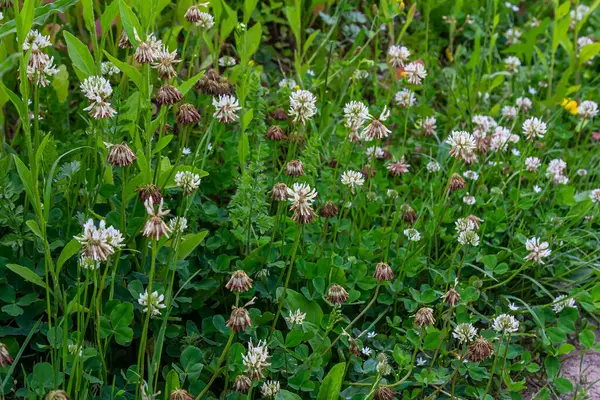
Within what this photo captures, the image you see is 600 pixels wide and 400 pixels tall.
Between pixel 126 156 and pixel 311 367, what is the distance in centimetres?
72

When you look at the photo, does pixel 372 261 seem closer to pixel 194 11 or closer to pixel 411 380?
pixel 411 380

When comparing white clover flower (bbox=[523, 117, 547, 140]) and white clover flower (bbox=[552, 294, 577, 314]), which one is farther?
white clover flower (bbox=[523, 117, 547, 140])

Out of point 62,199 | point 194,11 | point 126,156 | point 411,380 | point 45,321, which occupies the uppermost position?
point 194,11

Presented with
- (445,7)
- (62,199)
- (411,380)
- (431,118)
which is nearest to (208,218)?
(62,199)

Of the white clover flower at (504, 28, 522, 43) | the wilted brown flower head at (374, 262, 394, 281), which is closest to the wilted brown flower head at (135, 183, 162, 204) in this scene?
the wilted brown flower head at (374, 262, 394, 281)

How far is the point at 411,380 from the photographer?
2.15 metres

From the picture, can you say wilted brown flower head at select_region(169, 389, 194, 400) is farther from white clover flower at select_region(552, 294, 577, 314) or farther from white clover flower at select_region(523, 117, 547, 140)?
white clover flower at select_region(523, 117, 547, 140)

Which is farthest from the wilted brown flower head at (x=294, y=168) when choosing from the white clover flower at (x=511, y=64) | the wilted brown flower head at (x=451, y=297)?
the white clover flower at (x=511, y=64)

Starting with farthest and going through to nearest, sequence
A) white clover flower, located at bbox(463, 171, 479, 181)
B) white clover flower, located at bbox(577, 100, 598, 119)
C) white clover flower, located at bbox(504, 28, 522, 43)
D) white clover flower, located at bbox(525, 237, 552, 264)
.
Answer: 1. white clover flower, located at bbox(504, 28, 522, 43)
2. white clover flower, located at bbox(577, 100, 598, 119)
3. white clover flower, located at bbox(463, 171, 479, 181)
4. white clover flower, located at bbox(525, 237, 552, 264)

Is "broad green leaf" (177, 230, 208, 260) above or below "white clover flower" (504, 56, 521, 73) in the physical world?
above

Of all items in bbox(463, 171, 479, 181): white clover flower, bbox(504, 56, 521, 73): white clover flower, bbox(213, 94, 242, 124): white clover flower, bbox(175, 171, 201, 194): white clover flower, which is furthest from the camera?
bbox(504, 56, 521, 73): white clover flower

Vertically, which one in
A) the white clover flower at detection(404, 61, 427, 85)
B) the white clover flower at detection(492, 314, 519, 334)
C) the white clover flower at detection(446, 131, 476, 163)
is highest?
the white clover flower at detection(446, 131, 476, 163)

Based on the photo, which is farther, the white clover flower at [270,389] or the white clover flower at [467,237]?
the white clover flower at [467,237]

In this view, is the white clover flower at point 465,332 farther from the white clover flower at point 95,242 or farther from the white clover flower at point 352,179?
the white clover flower at point 95,242
